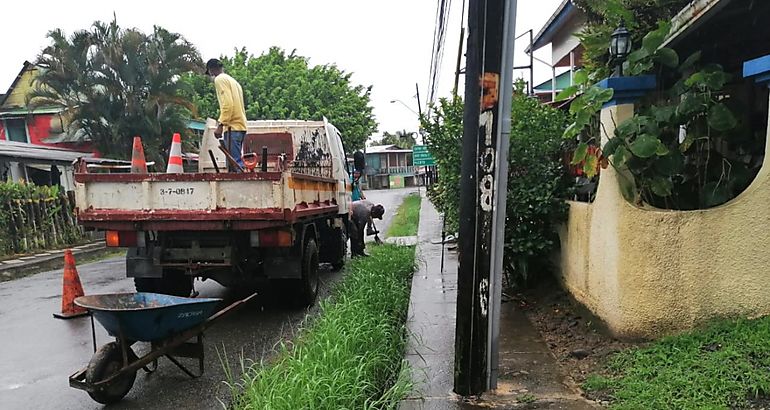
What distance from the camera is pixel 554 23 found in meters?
13.0

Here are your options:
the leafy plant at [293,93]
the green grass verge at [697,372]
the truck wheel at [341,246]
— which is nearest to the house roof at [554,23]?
the truck wheel at [341,246]

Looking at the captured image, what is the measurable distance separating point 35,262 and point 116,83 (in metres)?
9.66

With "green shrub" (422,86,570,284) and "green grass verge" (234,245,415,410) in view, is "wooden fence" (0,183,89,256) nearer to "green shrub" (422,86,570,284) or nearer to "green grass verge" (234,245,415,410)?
"green grass verge" (234,245,415,410)

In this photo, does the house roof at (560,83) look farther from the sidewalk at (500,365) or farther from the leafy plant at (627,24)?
the sidewalk at (500,365)

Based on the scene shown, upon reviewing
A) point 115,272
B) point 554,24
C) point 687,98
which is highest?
point 554,24

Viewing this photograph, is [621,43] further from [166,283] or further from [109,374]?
[166,283]

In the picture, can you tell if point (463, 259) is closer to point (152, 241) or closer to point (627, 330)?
point (627, 330)

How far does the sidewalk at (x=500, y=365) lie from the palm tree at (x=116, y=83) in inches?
643

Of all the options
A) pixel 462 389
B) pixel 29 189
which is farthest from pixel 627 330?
pixel 29 189

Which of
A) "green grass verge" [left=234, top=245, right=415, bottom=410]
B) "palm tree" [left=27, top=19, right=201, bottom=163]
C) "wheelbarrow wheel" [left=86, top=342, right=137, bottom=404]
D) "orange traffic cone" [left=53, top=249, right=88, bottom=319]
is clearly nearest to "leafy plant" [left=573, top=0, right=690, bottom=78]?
"green grass verge" [left=234, top=245, right=415, bottom=410]

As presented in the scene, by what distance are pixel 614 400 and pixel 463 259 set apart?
3.94 ft

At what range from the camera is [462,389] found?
350 cm

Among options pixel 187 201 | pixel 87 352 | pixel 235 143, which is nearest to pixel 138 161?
pixel 235 143

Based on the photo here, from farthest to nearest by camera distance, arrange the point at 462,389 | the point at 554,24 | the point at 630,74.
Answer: the point at 554,24 < the point at 630,74 < the point at 462,389
